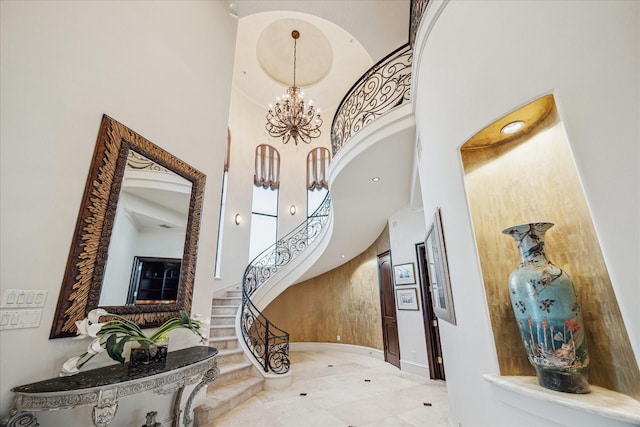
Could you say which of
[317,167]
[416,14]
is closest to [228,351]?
[416,14]

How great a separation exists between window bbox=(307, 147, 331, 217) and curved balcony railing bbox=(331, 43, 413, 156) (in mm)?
3889

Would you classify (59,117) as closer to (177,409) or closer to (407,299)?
(177,409)

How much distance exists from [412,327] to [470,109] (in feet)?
14.3

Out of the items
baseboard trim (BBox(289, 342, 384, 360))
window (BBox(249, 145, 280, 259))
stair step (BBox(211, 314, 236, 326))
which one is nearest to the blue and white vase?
stair step (BBox(211, 314, 236, 326))

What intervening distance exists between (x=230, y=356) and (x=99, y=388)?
2.90 m

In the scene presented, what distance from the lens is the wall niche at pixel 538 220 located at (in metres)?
1.32

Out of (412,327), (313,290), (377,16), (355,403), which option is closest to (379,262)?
(412,327)

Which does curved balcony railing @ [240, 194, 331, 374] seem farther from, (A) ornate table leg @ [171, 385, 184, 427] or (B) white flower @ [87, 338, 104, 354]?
(B) white flower @ [87, 338, 104, 354]

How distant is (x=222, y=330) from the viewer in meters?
4.52

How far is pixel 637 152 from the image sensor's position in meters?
0.99

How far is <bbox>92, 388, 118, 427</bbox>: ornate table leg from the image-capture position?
142cm

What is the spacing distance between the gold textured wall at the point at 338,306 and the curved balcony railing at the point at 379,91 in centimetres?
313

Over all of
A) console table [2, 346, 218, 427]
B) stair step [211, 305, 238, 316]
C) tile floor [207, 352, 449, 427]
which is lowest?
tile floor [207, 352, 449, 427]

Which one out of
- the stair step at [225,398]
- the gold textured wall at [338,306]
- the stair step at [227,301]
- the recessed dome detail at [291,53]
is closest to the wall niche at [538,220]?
the stair step at [225,398]
